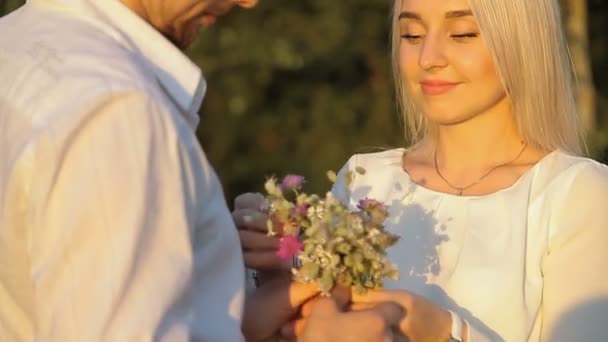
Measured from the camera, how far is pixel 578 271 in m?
3.78

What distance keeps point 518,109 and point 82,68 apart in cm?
201

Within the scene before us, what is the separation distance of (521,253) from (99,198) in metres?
1.88

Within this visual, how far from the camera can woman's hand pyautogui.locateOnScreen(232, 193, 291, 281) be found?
307 cm

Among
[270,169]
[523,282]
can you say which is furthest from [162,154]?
[270,169]

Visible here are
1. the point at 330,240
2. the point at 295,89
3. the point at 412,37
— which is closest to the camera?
the point at 330,240

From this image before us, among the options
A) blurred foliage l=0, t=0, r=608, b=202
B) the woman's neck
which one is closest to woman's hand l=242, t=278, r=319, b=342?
the woman's neck

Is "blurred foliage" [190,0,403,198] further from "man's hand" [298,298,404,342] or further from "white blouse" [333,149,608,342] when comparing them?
"man's hand" [298,298,404,342]

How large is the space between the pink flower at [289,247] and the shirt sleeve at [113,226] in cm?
66

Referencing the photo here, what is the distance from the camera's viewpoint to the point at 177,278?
92.2 inches

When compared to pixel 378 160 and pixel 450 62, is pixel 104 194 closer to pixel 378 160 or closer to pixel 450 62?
pixel 450 62

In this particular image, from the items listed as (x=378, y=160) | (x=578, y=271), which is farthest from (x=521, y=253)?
(x=378, y=160)

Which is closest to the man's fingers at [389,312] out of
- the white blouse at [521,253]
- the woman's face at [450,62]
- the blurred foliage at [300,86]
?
the white blouse at [521,253]

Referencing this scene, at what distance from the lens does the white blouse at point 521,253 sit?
379 cm

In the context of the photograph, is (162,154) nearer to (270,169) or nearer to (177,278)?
(177,278)
